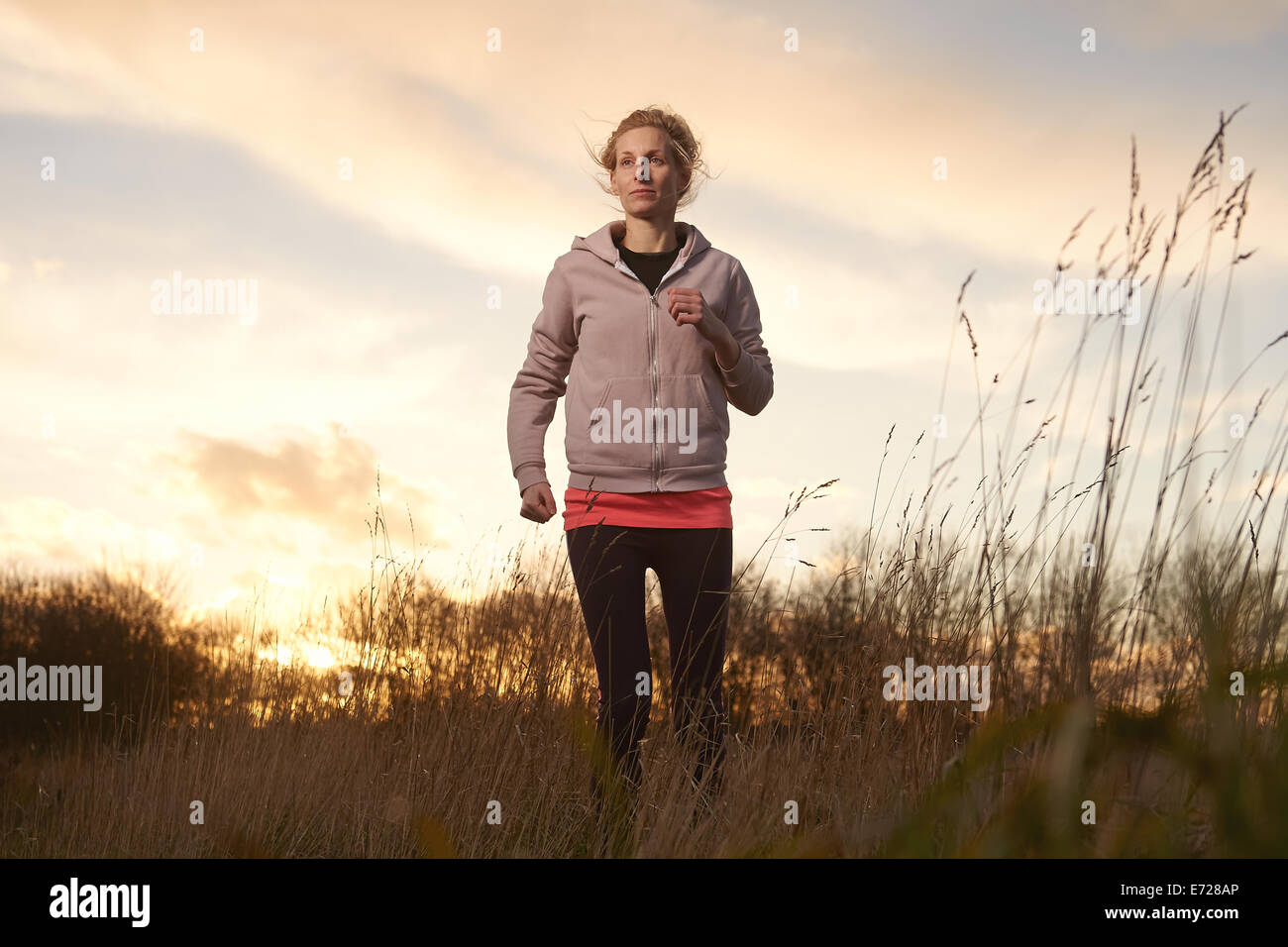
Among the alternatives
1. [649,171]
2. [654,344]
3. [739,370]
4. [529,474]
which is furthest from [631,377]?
[649,171]

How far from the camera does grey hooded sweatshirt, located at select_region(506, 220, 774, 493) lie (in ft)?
9.17

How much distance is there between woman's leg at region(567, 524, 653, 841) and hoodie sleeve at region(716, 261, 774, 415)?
0.53 meters

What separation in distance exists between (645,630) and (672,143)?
1.45 m

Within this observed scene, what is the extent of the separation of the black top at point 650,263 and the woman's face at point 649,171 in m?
0.12

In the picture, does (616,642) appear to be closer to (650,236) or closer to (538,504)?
(538,504)

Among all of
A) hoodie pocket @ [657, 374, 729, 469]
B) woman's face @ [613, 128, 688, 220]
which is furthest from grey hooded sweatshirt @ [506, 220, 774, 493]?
woman's face @ [613, 128, 688, 220]

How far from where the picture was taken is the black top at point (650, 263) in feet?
9.65

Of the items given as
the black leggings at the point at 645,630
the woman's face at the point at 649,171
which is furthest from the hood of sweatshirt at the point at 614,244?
the black leggings at the point at 645,630

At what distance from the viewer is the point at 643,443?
9.14ft

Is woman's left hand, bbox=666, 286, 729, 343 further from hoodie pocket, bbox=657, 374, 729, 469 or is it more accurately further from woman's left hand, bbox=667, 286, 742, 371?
hoodie pocket, bbox=657, 374, 729, 469

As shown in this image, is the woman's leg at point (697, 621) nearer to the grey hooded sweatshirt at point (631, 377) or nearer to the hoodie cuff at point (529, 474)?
the grey hooded sweatshirt at point (631, 377)

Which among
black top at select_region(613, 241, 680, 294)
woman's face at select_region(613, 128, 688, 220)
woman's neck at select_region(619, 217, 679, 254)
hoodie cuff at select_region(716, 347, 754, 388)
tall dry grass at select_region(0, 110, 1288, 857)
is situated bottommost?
tall dry grass at select_region(0, 110, 1288, 857)
